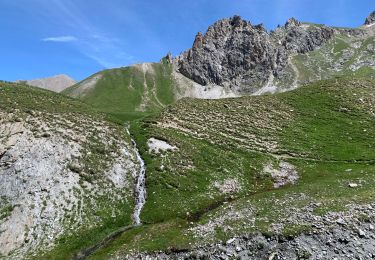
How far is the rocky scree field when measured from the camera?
3484 cm

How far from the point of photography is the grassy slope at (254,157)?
112 ft

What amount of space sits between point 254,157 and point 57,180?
28.0m

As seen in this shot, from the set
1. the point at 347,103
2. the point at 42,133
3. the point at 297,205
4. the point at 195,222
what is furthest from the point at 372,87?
the point at 42,133

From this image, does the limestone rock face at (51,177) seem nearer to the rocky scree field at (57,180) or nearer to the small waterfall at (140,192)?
the rocky scree field at (57,180)

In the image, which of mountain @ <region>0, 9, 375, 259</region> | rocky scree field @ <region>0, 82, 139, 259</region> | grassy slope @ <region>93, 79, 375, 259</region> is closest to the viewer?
mountain @ <region>0, 9, 375, 259</region>

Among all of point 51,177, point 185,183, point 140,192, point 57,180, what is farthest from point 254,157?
point 51,177

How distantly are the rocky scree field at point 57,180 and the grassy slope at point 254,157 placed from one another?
11.4 ft

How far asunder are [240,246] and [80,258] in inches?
567

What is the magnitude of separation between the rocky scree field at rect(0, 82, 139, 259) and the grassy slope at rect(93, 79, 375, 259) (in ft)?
11.4

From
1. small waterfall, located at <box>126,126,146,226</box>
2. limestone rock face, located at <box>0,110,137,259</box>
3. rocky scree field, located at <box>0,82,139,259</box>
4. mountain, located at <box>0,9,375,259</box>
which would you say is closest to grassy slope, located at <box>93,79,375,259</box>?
mountain, located at <box>0,9,375,259</box>

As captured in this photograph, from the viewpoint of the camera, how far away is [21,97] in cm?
6072

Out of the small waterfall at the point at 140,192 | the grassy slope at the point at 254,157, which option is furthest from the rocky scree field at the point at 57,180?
the grassy slope at the point at 254,157

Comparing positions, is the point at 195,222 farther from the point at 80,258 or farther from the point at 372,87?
the point at 372,87

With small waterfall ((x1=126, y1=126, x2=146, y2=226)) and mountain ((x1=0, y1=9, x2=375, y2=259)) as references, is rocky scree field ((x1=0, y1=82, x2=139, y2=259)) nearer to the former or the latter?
mountain ((x1=0, y1=9, x2=375, y2=259))
